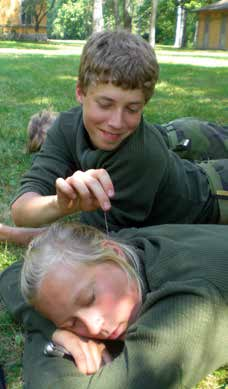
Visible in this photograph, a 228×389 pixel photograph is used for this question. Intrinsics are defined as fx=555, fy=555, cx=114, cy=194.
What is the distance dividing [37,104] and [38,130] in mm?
3010

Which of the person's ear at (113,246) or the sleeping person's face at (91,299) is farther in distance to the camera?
the person's ear at (113,246)

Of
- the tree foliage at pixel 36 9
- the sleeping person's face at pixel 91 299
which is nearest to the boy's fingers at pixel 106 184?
the sleeping person's face at pixel 91 299

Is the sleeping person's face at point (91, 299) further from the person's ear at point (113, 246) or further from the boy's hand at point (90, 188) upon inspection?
the boy's hand at point (90, 188)

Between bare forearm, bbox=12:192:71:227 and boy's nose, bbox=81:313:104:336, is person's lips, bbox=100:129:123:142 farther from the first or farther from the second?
boy's nose, bbox=81:313:104:336

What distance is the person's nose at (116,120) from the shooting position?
286cm

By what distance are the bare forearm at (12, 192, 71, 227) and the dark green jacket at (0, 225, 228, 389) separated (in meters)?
0.75

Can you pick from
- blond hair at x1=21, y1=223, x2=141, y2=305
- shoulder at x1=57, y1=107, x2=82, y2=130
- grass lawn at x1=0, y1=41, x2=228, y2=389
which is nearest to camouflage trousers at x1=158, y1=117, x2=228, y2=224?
shoulder at x1=57, y1=107, x2=82, y2=130

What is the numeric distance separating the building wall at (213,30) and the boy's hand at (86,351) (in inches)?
1657

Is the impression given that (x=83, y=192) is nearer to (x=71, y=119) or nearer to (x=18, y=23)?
(x=71, y=119)

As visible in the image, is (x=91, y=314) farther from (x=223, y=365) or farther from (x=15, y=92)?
(x=15, y=92)

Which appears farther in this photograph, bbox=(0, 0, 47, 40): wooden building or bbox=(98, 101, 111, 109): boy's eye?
bbox=(0, 0, 47, 40): wooden building

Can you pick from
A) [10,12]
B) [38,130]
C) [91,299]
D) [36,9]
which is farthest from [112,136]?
[36,9]

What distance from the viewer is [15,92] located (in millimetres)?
9070

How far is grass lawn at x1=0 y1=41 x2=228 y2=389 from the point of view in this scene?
2.36 metres
